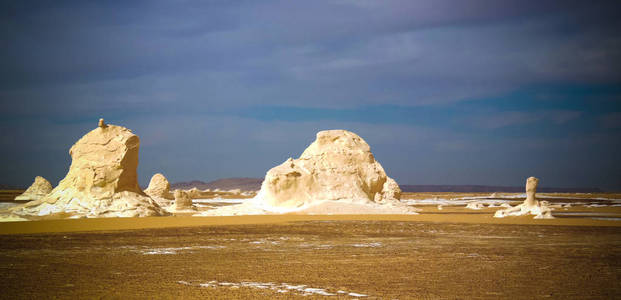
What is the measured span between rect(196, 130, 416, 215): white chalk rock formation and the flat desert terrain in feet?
33.7

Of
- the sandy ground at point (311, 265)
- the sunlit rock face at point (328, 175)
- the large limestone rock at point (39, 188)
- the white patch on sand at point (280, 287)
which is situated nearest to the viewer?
the white patch on sand at point (280, 287)

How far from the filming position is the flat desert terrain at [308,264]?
7.32 metres

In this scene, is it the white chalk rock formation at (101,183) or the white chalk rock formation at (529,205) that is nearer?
the white chalk rock formation at (101,183)

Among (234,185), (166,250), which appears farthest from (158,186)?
(234,185)

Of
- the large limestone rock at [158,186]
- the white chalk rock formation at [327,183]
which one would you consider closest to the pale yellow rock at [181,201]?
the white chalk rock formation at [327,183]

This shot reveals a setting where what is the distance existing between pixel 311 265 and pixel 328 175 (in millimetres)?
19099

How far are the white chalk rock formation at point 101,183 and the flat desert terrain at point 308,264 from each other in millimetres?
6170

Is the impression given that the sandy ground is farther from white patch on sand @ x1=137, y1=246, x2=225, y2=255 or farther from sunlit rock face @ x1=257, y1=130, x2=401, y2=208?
sunlit rock face @ x1=257, y1=130, x2=401, y2=208

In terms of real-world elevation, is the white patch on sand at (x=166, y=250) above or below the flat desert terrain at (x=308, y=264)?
above

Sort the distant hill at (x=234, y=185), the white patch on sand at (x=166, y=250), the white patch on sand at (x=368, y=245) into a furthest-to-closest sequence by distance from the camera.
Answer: the distant hill at (x=234, y=185)
the white patch on sand at (x=368, y=245)
the white patch on sand at (x=166, y=250)

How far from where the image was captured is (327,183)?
2848cm

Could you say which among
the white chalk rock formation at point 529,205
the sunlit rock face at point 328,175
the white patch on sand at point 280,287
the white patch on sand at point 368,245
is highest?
the sunlit rock face at point 328,175

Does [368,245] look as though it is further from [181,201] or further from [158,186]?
[158,186]

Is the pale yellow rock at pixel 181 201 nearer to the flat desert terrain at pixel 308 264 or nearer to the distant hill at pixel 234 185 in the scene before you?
the flat desert terrain at pixel 308 264
